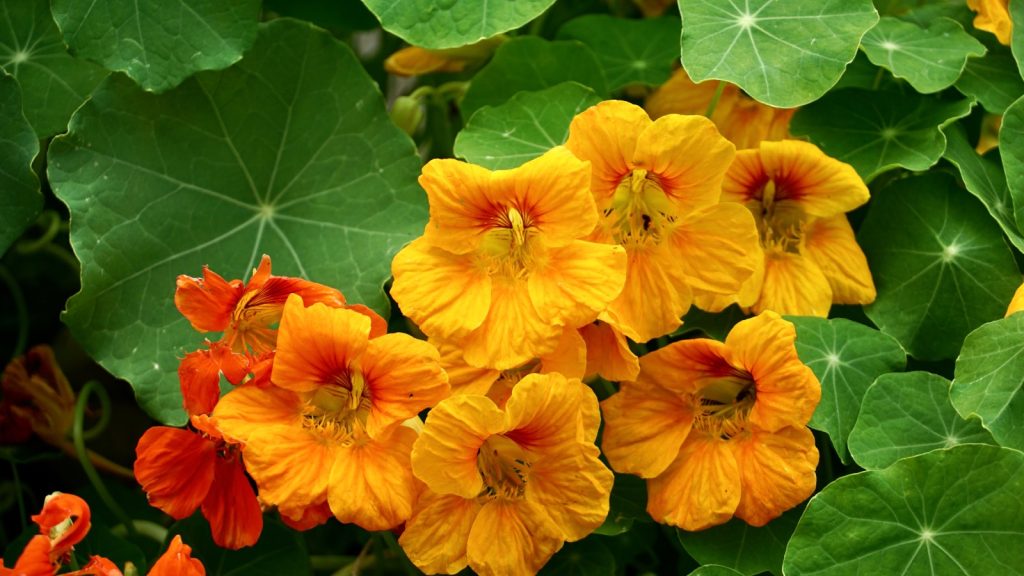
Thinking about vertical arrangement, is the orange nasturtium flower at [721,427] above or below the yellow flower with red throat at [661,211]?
below

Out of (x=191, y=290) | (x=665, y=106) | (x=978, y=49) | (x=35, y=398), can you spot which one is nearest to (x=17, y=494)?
(x=35, y=398)

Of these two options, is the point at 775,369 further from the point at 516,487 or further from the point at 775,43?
the point at 775,43

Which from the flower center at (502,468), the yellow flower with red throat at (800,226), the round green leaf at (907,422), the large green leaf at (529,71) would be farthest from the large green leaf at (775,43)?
the flower center at (502,468)

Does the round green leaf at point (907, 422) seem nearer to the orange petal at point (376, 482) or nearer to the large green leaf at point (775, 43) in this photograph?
the large green leaf at point (775, 43)

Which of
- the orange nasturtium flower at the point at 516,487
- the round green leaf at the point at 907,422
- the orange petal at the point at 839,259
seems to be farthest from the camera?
the orange petal at the point at 839,259

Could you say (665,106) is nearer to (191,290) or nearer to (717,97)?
(717,97)

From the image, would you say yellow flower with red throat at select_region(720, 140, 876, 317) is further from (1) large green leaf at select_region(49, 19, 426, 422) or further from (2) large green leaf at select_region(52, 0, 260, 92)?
(2) large green leaf at select_region(52, 0, 260, 92)
